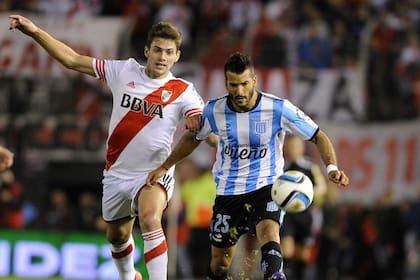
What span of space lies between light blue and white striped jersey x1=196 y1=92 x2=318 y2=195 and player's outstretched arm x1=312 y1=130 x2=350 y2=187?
0.09 metres

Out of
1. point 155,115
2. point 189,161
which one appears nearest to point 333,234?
point 189,161

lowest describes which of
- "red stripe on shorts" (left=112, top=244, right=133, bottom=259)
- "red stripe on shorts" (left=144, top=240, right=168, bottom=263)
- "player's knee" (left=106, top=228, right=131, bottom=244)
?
"red stripe on shorts" (left=112, top=244, right=133, bottom=259)

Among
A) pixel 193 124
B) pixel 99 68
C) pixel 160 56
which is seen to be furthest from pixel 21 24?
pixel 193 124

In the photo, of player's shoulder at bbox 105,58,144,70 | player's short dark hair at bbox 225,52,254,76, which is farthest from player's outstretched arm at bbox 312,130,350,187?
player's shoulder at bbox 105,58,144,70

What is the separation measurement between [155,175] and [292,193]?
1352mm

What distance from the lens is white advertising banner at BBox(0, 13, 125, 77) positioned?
1998 centimetres

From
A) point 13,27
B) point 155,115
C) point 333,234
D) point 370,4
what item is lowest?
point 333,234

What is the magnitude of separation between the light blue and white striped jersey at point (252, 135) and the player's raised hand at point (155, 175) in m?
0.45

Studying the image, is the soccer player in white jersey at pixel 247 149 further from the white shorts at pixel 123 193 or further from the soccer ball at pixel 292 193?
the soccer ball at pixel 292 193

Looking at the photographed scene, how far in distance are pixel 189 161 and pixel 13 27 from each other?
8.88m

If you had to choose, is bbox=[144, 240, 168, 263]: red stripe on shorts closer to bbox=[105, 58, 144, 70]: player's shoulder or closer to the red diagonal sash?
the red diagonal sash

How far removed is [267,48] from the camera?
20438 mm

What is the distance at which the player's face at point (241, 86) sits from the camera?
10594 mm

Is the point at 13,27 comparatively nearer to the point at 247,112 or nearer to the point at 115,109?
the point at 115,109
